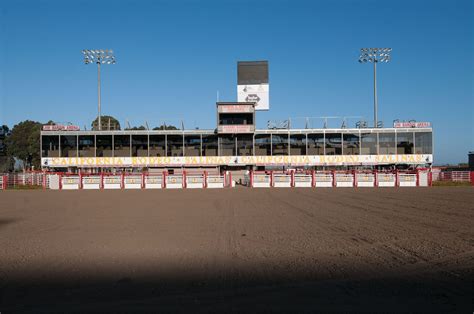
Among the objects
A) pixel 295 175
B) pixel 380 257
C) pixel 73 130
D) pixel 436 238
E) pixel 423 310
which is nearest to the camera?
pixel 423 310

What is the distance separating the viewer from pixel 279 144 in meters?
50.4

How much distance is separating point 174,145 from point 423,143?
31.1 meters

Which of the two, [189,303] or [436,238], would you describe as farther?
[436,238]

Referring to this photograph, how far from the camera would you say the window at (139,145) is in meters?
50.7

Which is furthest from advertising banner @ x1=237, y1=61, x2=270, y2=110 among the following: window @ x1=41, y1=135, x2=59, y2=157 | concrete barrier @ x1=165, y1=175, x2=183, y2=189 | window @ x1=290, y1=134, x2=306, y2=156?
window @ x1=41, y1=135, x2=59, y2=157

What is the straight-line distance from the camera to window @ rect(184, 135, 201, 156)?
5050 centimetres

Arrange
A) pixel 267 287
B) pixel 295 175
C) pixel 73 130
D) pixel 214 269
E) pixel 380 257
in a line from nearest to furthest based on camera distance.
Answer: pixel 267 287
pixel 214 269
pixel 380 257
pixel 295 175
pixel 73 130

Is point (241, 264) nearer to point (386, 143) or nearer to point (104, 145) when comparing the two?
point (386, 143)

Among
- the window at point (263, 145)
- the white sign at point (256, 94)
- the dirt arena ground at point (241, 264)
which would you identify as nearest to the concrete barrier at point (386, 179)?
the window at point (263, 145)

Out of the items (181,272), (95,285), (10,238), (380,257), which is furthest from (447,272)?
(10,238)

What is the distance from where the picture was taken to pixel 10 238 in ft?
34.0

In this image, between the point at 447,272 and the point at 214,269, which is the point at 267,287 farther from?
the point at 447,272

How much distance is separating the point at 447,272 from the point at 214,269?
3817 mm

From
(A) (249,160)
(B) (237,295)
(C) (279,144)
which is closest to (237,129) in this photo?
(A) (249,160)
